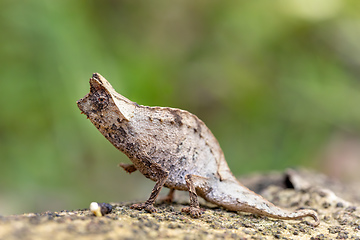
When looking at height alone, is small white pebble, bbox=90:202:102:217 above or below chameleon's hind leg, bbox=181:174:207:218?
below

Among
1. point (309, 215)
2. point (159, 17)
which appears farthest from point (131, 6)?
point (309, 215)

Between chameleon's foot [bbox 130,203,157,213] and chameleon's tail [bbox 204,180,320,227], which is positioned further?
chameleon's tail [bbox 204,180,320,227]

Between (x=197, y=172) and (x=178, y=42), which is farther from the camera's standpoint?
(x=178, y=42)

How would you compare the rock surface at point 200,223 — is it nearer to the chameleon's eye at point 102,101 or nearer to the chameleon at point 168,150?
the chameleon at point 168,150

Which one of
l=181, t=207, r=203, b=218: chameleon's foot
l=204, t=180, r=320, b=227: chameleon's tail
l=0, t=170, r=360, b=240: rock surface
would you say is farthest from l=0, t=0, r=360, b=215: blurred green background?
l=181, t=207, r=203, b=218: chameleon's foot

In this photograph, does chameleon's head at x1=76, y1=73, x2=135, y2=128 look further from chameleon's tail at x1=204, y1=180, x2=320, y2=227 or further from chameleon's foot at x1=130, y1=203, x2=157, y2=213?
chameleon's tail at x1=204, y1=180, x2=320, y2=227

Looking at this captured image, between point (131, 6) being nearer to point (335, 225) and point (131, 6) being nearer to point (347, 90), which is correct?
point (347, 90)
